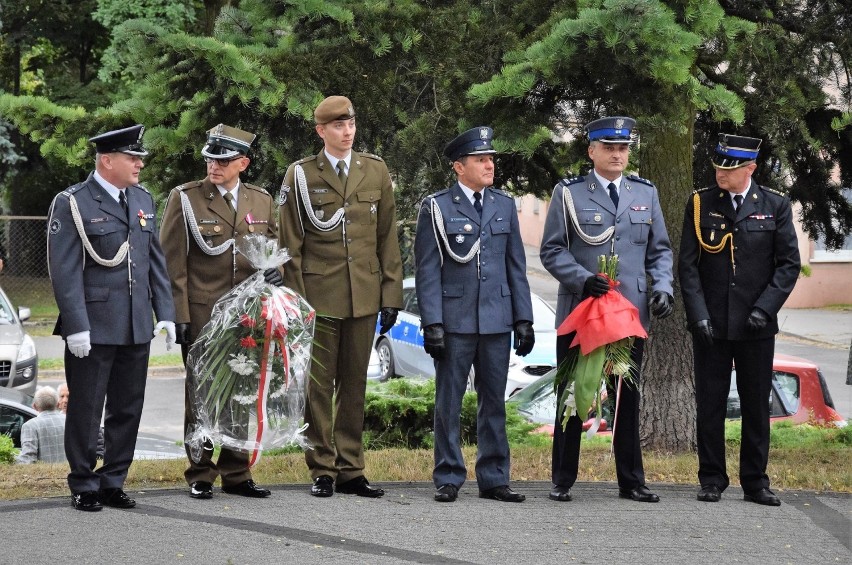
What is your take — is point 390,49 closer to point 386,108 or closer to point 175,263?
point 386,108

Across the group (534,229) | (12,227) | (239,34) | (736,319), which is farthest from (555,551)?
(534,229)

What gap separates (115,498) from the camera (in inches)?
258

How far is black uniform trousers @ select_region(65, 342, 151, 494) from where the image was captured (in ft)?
21.4

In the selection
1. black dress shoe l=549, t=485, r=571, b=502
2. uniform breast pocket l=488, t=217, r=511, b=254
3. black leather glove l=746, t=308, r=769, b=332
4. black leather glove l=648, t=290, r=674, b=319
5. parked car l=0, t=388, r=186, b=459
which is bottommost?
parked car l=0, t=388, r=186, b=459

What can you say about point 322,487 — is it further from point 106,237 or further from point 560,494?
point 106,237

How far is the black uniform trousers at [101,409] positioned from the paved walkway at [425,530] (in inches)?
8.4

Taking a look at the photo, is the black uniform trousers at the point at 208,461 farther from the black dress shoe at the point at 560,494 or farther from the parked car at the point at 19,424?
the parked car at the point at 19,424

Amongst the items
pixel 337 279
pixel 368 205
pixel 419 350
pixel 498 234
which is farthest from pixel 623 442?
pixel 419 350

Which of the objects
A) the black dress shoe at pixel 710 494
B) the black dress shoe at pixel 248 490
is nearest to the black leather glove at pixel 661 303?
the black dress shoe at pixel 710 494

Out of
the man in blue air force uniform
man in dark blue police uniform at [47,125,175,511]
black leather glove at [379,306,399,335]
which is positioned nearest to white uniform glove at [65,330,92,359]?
man in dark blue police uniform at [47,125,175,511]

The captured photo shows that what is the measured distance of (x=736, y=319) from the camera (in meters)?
7.02

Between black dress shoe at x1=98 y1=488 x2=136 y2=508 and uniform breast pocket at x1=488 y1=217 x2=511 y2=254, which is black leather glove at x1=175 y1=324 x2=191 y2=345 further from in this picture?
uniform breast pocket at x1=488 y1=217 x2=511 y2=254

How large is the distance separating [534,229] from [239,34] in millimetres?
34588

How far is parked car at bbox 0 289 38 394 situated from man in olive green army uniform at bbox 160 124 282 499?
9.80 m
